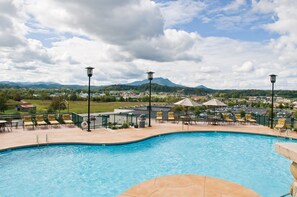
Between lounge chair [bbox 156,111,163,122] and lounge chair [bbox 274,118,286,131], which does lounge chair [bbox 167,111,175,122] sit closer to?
lounge chair [bbox 156,111,163,122]

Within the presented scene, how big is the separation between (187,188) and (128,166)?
3.59 metres

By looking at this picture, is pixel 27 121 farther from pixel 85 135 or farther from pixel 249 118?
pixel 249 118

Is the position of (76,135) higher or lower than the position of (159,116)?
lower

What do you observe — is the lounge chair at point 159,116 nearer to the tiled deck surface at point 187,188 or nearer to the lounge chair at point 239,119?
the lounge chair at point 239,119

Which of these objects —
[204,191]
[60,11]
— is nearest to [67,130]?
[60,11]

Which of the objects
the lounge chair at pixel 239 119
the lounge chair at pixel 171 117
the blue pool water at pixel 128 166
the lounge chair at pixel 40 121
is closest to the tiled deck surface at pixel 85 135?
the lounge chair at pixel 40 121

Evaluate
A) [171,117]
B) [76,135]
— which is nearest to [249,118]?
[171,117]

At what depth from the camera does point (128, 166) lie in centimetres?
858

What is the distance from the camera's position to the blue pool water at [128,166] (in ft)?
22.3

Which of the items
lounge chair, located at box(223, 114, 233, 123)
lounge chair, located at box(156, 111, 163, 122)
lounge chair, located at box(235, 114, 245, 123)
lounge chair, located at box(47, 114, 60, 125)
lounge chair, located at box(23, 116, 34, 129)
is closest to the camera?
lounge chair, located at box(23, 116, 34, 129)

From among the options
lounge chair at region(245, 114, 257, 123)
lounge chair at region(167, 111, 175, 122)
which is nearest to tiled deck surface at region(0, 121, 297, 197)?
lounge chair at region(245, 114, 257, 123)

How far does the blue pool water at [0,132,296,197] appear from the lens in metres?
6.80

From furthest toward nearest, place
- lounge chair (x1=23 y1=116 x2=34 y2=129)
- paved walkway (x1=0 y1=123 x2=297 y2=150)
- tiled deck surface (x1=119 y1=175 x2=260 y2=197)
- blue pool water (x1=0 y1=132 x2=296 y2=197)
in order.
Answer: lounge chair (x1=23 y1=116 x2=34 y2=129), paved walkway (x1=0 y1=123 x2=297 y2=150), blue pool water (x1=0 y1=132 x2=296 y2=197), tiled deck surface (x1=119 y1=175 x2=260 y2=197)

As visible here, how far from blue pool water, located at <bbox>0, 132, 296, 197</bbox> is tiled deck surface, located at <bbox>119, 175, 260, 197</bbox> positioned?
1418 millimetres
